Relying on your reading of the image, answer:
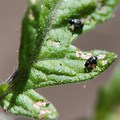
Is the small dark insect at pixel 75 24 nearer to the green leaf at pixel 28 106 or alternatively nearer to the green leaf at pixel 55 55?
the green leaf at pixel 55 55

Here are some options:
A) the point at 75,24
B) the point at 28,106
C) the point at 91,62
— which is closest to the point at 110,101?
the point at 91,62

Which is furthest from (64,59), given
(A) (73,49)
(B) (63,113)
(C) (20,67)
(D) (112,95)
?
(B) (63,113)

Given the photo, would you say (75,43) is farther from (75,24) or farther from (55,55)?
(55,55)

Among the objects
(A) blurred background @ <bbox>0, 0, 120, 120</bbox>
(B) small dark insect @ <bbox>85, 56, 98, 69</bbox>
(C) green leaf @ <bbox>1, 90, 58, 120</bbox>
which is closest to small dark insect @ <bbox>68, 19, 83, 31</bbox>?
(B) small dark insect @ <bbox>85, 56, 98, 69</bbox>

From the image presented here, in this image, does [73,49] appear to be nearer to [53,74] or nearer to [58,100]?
[53,74]

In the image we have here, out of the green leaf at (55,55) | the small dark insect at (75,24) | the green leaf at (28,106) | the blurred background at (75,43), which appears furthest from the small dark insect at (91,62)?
the blurred background at (75,43)

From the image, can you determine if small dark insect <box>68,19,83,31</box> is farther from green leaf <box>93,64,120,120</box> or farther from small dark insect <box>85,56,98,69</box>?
green leaf <box>93,64,120,120</box>
